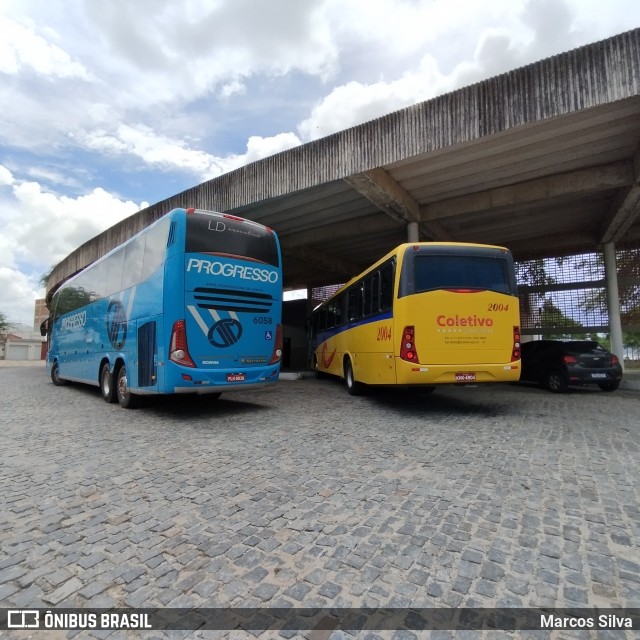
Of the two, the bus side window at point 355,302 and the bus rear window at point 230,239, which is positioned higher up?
the bus rear window at point 230,239

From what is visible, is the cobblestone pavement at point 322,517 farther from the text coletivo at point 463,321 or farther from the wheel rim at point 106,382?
the wheel rim at point 106,382

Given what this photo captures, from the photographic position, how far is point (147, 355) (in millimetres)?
7316

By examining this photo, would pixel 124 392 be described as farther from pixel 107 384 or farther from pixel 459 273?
pixel 459 273

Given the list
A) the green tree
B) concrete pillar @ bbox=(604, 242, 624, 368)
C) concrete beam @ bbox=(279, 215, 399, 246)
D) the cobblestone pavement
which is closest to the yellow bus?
the cobblestone pavement

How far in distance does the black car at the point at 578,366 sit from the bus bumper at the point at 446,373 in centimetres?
536

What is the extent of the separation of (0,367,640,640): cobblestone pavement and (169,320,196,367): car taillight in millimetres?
1218

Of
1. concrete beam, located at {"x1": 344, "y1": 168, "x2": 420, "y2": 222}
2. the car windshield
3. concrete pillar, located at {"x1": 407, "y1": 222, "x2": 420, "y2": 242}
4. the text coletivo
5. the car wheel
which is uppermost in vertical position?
concrete beam, located at {"x1": 344, "y1": 168, "x2": 420, "y2": 222}

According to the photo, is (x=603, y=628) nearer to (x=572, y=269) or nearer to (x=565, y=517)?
(x=565, y=517)

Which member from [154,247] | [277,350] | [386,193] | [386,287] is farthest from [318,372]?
[154,247]

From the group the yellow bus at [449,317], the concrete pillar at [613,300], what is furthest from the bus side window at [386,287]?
the concrete pillar at [613,300]

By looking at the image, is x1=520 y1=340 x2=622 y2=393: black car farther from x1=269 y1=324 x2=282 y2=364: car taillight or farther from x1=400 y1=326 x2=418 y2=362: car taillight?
x1=269 y1=324 x2=282 y2=364: car taillight

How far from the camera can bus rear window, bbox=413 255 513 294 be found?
7227 millimetres

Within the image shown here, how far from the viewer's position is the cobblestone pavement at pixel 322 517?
2.26m

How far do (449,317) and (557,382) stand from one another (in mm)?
6435
